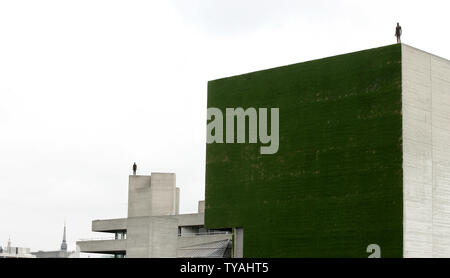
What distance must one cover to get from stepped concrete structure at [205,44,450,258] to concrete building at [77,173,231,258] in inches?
1751

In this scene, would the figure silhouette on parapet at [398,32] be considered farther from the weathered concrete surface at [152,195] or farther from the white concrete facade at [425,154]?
the weathered concrete surface at [152,195]

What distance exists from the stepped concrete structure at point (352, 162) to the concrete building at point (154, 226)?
44.5 m

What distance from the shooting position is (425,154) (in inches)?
1945

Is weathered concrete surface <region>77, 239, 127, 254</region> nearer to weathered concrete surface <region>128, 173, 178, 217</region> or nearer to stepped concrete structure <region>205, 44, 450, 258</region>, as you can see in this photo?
weathered concrete surface <region>128, 173, 178, 217</region>

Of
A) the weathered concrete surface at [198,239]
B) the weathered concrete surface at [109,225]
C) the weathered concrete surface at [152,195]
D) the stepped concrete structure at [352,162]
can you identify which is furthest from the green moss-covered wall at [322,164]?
the weathered concrete surface at [109,225]

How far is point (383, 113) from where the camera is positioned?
49594 mm

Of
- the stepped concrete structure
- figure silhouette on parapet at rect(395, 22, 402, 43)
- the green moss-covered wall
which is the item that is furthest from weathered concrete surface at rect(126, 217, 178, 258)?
figure silhouette on parapet at rect(395, 22, 402, 43)

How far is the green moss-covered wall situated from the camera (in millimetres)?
49188

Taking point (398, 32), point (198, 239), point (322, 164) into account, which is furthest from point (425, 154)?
point (198, 239)

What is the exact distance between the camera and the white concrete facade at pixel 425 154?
Result: 4831 cm

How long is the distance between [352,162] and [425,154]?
4.63m

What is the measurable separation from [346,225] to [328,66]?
10.8m
